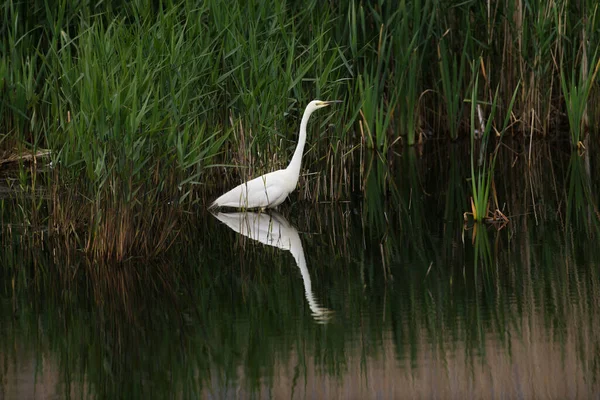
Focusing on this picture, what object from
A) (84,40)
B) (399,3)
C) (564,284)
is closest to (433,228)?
(564,284)

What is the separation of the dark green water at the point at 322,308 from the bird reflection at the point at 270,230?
20 mm

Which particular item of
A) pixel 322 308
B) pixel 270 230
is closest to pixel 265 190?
pixel 270 230

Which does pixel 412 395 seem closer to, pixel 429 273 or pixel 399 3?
pixel 429 273

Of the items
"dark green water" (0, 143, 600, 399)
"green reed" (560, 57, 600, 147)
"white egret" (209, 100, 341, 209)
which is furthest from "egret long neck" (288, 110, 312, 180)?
"green reed" (560, 57, 600, 147)

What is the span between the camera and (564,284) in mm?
6695

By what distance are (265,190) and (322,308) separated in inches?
105

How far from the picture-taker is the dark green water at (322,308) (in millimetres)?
5152

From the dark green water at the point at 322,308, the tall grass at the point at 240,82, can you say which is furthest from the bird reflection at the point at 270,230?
the tall grass at the point at 240,82

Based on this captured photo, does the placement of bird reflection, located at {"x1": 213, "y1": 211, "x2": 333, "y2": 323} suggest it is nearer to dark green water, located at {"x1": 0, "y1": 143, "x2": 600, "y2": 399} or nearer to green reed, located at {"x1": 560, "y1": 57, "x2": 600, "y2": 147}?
dark green water, located at {"x1": 0, "y1": 143, "x2": 600, "y2": 399}

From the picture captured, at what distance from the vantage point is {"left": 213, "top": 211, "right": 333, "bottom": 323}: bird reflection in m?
7.87

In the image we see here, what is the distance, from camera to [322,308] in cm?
635

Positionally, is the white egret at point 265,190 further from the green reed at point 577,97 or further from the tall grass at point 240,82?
the green reed at point 577,97

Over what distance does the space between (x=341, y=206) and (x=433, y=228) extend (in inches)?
47.1

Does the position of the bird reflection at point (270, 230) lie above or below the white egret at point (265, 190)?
below
